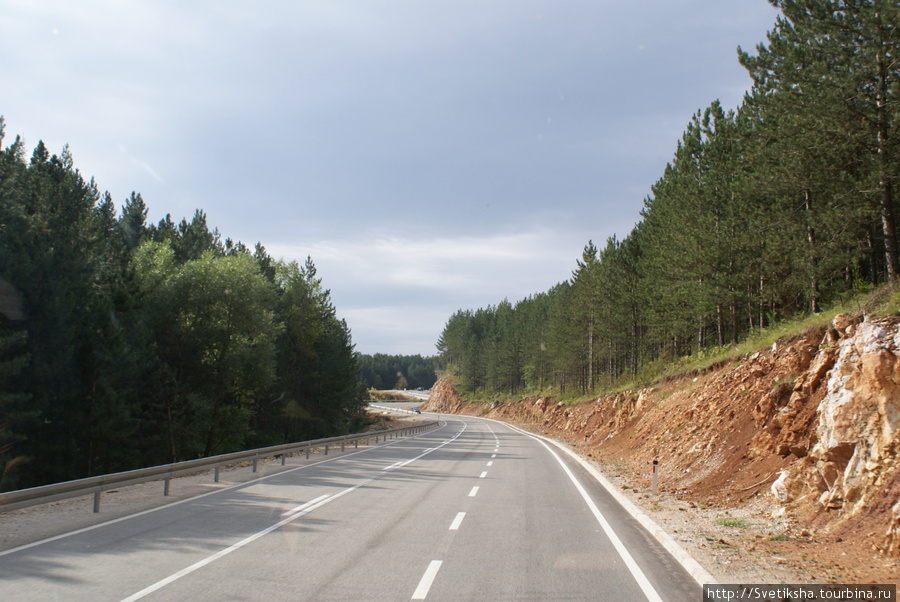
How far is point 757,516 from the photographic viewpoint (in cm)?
1054

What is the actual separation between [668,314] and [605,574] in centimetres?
2826

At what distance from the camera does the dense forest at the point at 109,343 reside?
2223cm

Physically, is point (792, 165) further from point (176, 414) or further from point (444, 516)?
point (176, 414)

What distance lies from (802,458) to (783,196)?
13528 mm

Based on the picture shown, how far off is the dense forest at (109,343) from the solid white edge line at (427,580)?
19.1m

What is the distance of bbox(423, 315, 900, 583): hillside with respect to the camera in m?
7.73

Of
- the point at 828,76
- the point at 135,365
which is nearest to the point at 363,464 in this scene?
the point at 135,365

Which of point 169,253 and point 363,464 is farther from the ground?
point 169,253

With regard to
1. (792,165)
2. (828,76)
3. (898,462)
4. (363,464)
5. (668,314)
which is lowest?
(363,464)

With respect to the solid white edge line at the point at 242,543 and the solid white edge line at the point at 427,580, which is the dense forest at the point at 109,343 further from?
the solid white edge line at the point at 427,580

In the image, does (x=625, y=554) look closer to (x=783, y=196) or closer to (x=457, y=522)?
(x=457, y=522)

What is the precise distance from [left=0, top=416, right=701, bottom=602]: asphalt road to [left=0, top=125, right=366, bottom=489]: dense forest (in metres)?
Answer: 14.4

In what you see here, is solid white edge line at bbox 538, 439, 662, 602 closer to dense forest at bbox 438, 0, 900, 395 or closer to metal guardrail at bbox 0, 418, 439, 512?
metal guardrail at bbox 0, 418, 439, 512

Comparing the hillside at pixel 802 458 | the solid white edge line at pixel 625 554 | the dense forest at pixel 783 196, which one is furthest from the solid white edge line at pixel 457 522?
the dense forest at pixel 783 196
